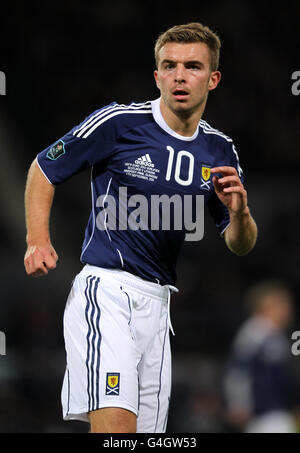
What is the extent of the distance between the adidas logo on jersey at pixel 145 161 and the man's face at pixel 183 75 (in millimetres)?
282

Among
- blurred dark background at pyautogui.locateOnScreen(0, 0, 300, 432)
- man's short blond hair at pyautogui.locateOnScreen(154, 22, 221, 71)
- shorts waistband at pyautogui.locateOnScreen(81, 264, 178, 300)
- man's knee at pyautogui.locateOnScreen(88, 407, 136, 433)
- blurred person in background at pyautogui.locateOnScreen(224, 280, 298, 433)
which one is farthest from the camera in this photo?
blurred dark background at pyautogui.locateOnScreen(0, 0, 300, 432)

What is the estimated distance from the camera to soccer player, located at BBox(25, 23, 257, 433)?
151 inches

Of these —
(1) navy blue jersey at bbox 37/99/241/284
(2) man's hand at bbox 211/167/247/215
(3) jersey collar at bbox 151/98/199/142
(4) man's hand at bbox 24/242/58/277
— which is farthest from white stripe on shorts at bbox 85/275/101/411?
(3) jersey collar at bbox 151/98/199/142

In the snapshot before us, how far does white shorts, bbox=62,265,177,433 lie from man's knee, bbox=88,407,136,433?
3 centimetres

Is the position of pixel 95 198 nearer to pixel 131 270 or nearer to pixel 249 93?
pixel 131 270

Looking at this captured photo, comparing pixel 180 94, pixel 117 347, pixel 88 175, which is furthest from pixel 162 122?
pixel 88 175

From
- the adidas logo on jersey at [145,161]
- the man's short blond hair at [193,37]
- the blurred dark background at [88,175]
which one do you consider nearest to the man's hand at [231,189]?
the adidas logo on jersey at [145,161]

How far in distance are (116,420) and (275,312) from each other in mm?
4027

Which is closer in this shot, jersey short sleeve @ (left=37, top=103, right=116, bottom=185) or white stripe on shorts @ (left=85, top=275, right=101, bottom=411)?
white stripe on shorts @ (left=85, top=275, right=101, bottom=411)

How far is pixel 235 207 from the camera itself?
402cm

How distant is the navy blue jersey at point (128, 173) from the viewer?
4.00m

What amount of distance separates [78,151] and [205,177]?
701mm

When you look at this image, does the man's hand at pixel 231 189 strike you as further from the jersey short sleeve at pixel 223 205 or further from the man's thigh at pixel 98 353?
the man's thigh at pixel 98 353

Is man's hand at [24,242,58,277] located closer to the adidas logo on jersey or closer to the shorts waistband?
the shorts waistband
